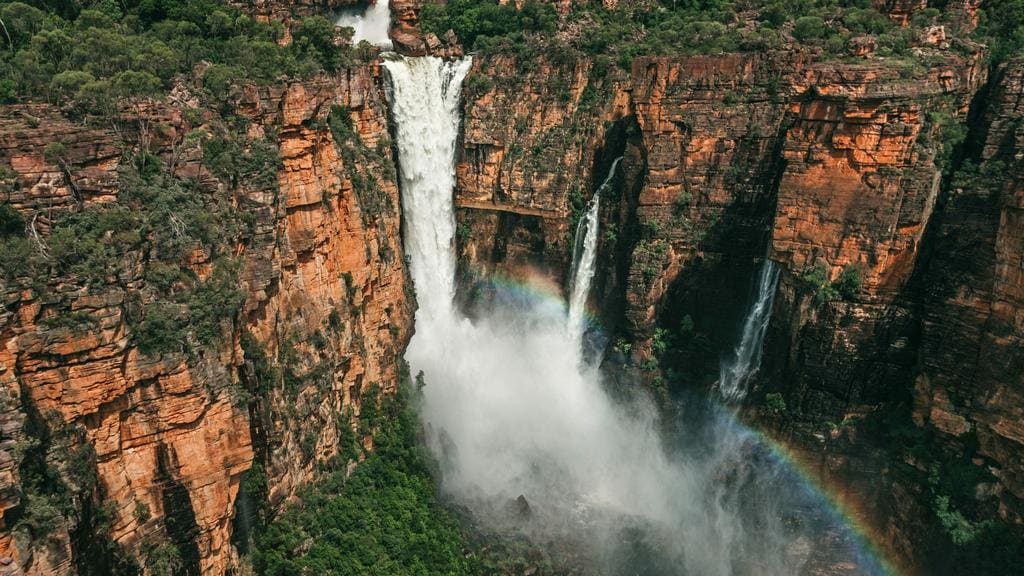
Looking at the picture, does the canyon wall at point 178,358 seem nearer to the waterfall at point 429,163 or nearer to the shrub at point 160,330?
the shrub at point 160,330

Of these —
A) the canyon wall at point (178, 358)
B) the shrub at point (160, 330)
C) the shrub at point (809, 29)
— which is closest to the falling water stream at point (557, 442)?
the canyon wall at point (178, 358)

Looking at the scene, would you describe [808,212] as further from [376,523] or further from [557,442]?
[376,523]

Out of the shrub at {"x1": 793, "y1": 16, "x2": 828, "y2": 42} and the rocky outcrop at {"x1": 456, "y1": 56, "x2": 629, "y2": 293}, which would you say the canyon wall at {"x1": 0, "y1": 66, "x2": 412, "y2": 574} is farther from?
the shrub at {"x1": 793, "y1": 16, "x2": 828, "y2": 42}

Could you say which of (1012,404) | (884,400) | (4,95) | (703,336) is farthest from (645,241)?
(4,95)

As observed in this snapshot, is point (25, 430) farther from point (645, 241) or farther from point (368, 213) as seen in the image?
point (645, 241)

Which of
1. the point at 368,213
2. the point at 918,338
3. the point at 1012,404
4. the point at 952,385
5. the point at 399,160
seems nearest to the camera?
the point at 1012,404

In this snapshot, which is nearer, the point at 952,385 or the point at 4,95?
the point at 4,95
